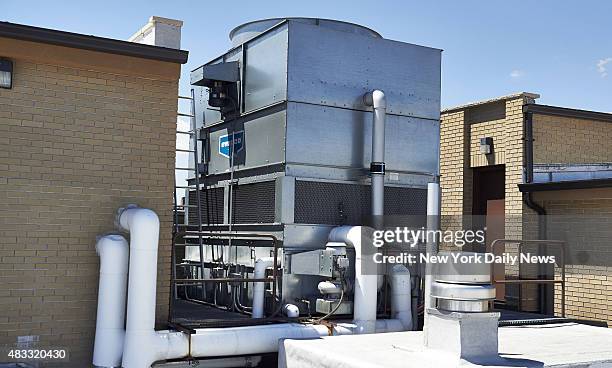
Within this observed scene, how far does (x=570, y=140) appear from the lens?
44.2ft

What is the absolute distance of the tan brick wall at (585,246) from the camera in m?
11.4

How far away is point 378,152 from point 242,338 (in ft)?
10.3

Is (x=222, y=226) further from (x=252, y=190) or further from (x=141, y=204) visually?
(x=141, y=204)

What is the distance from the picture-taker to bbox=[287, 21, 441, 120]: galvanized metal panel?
917 centimetres

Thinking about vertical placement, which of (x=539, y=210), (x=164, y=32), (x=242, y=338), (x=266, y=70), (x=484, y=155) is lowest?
(x=242, y=338)

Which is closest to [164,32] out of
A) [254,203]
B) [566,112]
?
[254,203]

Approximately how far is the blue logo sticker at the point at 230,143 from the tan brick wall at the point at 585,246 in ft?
19.0

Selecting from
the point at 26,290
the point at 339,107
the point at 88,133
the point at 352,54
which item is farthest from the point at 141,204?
the point at 352,54

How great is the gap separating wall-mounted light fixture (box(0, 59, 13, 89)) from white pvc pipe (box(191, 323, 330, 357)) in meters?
3.45

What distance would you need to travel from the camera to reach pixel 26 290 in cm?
749

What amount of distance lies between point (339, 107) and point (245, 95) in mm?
1538

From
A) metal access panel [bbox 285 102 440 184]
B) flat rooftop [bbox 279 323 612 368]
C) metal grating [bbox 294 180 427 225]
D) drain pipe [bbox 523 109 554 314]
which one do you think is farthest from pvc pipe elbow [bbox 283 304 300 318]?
drain pipe [bbox 523 109 554 314]

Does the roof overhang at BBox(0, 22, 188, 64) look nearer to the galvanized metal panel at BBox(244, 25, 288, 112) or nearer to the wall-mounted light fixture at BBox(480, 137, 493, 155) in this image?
the galvanized metal panel at BBox(244, 25, 288, 112)

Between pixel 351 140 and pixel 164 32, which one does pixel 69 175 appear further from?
pixel 351 140
